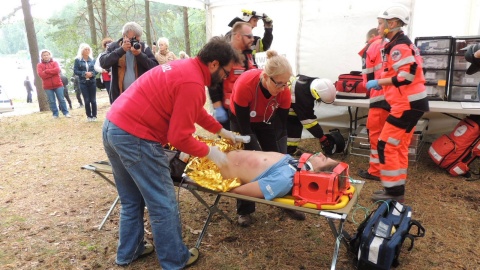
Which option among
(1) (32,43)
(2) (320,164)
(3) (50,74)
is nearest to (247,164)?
(2) (320,164)

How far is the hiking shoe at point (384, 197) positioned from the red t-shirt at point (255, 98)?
4.67ft

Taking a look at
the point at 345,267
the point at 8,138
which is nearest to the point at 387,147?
the point at 345,267

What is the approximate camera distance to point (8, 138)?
664 cm

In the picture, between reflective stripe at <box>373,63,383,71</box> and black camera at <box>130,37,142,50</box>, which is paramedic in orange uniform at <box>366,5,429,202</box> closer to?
reflective stripe at <box>373,63,383,71</box>

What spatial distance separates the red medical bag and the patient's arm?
8.9 inches

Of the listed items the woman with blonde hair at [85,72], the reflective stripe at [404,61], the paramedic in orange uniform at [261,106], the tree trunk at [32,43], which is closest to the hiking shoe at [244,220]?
the paramedic in orange uniform at [261,106]

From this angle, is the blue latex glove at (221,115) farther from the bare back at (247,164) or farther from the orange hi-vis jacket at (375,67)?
the orange hi-vis jacket at (375,67)

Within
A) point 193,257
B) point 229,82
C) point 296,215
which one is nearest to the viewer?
point 193,257

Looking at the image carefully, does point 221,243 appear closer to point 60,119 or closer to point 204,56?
point 204,56

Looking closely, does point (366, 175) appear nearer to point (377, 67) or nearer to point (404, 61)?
point (377, 67)

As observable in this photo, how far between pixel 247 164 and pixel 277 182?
31 cm

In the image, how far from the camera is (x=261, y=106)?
279cm

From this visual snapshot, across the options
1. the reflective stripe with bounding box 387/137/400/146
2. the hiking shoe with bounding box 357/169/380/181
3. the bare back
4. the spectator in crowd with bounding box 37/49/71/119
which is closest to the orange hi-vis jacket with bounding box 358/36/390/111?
the reflective stripe with bounding box 387/137/400/146

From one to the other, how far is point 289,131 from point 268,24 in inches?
54.6
